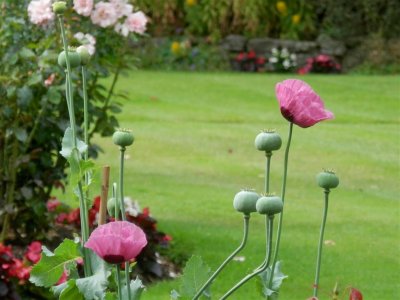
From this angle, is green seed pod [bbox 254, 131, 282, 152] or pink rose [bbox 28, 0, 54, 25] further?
pink rose [bbox 28, 0, 54, 25]

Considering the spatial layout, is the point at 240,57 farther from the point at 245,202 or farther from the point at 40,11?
the point at 245,202

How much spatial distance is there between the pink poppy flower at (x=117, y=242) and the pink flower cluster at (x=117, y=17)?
165 inches

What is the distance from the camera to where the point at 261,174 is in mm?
9680

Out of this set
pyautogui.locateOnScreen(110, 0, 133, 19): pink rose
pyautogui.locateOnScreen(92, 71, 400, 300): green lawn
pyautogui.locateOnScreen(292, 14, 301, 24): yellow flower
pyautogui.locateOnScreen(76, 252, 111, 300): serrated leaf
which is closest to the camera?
pyautogui.locateOnScreen(76, 252, 111, 300): serrated leaf

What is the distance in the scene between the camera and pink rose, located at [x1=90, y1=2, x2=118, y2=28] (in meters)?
6.15

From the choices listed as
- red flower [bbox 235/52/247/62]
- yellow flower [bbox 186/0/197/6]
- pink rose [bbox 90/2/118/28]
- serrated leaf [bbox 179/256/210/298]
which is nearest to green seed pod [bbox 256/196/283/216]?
serrated leaf [bbox 179/256/210/298]

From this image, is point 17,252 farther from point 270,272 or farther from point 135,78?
point 135,78

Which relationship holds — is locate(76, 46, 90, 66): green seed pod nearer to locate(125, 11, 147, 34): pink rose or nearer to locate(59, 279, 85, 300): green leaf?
locate(59, 279, 85, 300): green leaf

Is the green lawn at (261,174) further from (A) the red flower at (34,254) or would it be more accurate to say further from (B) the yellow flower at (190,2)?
(B) the yellow flower at (190,2)

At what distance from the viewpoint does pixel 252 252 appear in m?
6.83

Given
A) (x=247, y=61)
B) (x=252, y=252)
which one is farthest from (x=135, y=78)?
(x=252, y=252)

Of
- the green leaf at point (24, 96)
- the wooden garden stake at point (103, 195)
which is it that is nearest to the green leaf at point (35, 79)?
the green leaf at point (24, 96)

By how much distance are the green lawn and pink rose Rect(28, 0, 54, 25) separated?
5.03ft

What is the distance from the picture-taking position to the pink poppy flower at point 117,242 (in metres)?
1.87
